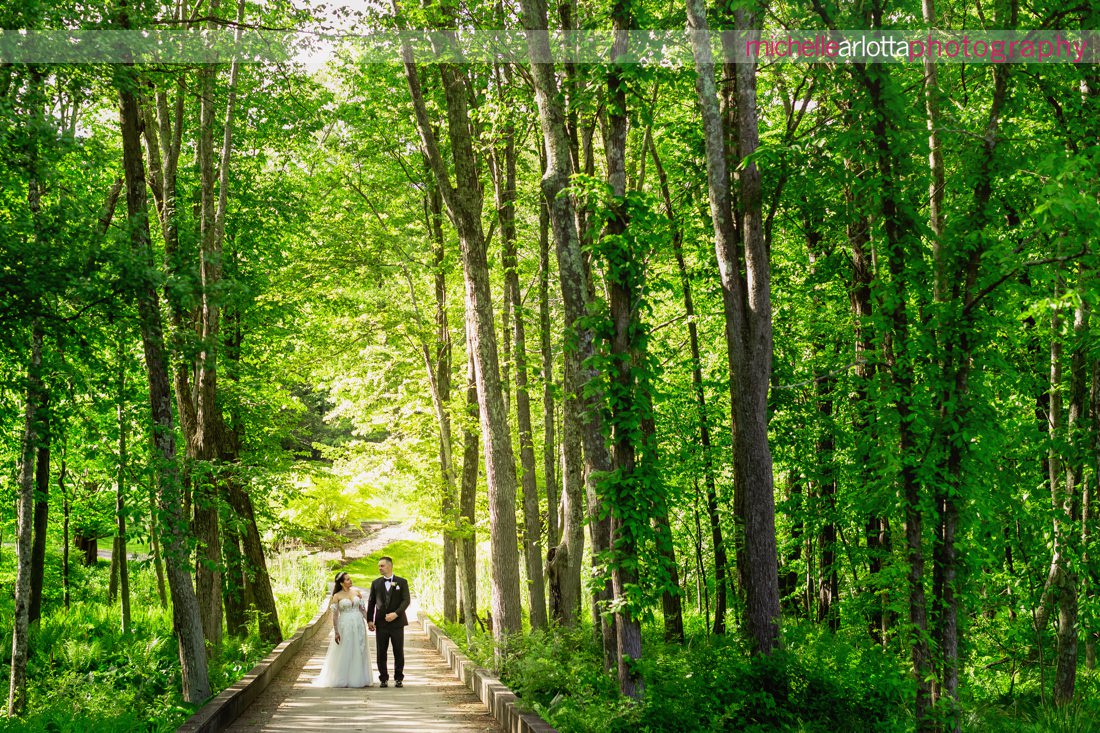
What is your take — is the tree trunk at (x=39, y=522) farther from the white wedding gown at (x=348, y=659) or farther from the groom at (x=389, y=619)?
the groom at (x=389, y=619)

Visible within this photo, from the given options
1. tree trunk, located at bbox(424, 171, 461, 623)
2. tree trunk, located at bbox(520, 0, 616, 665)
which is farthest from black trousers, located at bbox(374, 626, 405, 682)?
tree trunk, located at bbox(424, 171, 461, 623)

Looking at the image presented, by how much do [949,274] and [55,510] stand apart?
72.3 feet

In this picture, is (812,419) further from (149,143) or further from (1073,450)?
(149,143)

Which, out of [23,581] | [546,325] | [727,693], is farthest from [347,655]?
[546,325]

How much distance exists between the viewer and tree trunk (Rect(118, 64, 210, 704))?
33.4 feet

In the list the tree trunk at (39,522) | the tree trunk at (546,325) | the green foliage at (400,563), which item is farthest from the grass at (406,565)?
the tree trunk at (39,522)

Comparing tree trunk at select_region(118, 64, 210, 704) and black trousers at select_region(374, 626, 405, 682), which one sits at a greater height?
tree trunk at select_region(118, 64, 210, 704)

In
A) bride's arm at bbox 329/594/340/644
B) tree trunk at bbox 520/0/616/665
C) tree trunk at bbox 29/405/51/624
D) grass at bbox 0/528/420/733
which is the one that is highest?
tree trunk at bbox 520/0/616/665

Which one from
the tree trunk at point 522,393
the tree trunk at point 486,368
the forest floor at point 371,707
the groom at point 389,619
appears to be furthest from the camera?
the tree trunk at point 522,393

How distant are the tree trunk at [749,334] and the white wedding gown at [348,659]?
597 centimetres

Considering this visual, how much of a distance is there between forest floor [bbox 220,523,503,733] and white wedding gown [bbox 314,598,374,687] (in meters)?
0.20

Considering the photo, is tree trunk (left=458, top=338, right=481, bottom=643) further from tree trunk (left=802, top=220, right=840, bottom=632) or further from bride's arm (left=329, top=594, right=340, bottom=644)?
tree trunk (left=802, top=220, right=840, bottom=632)

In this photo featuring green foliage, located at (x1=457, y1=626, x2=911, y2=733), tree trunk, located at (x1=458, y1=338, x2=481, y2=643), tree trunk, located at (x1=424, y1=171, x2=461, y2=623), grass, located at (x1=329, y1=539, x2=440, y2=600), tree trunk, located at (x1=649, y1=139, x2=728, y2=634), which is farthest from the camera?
grass, located at (x1=329, y1=539, x2=440, y2=600)

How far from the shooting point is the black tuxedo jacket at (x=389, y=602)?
43.1 feet
